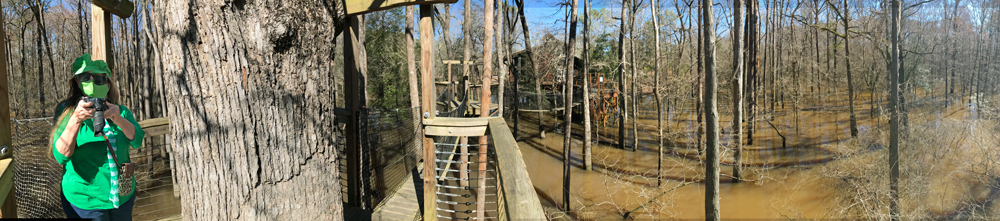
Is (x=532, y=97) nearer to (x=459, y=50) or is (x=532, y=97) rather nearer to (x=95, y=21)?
(x=459, y=50)

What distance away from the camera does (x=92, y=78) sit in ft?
5.92

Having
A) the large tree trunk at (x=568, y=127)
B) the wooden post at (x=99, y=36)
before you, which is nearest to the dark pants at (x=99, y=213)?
the wooden post at (x=99, y=36)

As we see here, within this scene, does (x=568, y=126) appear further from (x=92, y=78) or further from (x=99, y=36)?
(x=92, y=78)

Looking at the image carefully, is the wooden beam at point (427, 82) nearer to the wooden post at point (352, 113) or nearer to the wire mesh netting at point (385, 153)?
the wooden post at point (352, 113)

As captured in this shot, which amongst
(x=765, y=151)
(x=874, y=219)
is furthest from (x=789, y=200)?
(x=765, y=151)

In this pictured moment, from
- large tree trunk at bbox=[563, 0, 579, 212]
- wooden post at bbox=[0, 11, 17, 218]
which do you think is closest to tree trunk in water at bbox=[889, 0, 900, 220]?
large tree trunk at bbox=[563, 0, 579, 212]

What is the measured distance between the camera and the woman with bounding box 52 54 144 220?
1722 mm

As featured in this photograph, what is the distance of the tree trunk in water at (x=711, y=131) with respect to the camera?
6180 mm

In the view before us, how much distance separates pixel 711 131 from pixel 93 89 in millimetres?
6559

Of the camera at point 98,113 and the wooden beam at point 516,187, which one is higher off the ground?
the camera at point 98,113

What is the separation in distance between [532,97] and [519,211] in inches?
708

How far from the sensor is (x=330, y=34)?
5.12ft

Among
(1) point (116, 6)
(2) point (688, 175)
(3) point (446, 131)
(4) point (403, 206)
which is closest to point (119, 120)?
(1) point (116, 6)

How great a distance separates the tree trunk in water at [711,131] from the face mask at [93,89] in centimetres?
646
